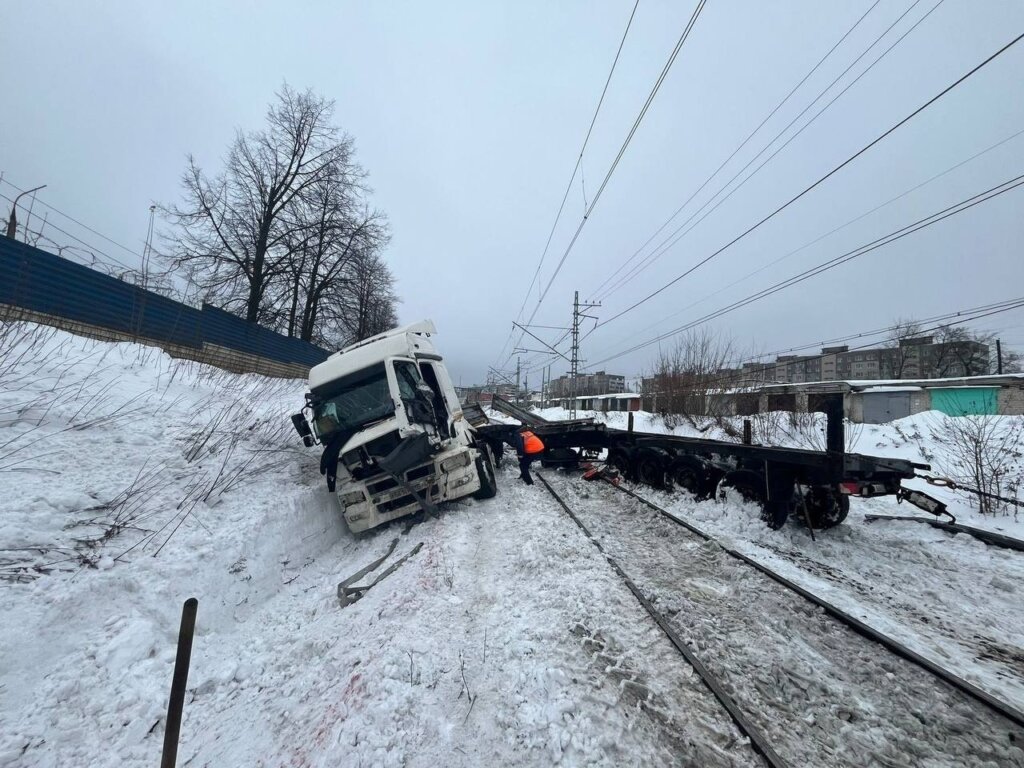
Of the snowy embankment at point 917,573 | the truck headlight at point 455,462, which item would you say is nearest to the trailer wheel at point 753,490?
the snowy embankment at point 917,573

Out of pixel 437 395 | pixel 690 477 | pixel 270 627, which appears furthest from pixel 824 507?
pixel 270 627

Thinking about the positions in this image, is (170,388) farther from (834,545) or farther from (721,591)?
(834,545)

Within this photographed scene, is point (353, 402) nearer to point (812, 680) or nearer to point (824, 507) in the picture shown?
point (812, 680)

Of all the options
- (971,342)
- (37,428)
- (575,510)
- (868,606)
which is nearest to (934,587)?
(868,606)

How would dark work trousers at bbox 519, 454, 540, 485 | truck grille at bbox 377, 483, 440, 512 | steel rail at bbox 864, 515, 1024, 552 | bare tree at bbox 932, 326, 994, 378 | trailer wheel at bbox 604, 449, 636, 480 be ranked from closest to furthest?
steel rail at bbox 864, 515, 1024, 552 → truck grille at bbox 377, 483, 440, 512 → dark work trousers at bbox 519, 454, 540, 485 → trailer wheel at bbox 604, 449, 636, 480 → bare tree at bbox 932, 326, 994, 378

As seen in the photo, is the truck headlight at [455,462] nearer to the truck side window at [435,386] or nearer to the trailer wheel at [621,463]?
the truck side window at [435,386]

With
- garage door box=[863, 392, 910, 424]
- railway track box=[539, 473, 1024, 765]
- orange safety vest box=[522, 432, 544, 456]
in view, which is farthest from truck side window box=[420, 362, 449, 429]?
garage door box=[863, 392, 910, 424]

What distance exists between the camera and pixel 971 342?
160ft

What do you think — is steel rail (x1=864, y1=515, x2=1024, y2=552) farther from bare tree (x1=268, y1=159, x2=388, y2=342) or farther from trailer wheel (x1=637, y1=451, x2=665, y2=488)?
bare tree (x1=268, y1=159, x2=388, y2=342)

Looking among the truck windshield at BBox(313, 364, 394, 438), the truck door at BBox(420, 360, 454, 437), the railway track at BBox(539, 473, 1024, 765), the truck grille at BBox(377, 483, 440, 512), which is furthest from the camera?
the truck door at BBox(420, 360, 454, 437)

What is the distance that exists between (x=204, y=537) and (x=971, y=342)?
2798 inches

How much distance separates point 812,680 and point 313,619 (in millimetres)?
4426

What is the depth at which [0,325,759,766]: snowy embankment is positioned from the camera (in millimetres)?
2678

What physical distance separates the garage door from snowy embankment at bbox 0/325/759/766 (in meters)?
36.4
